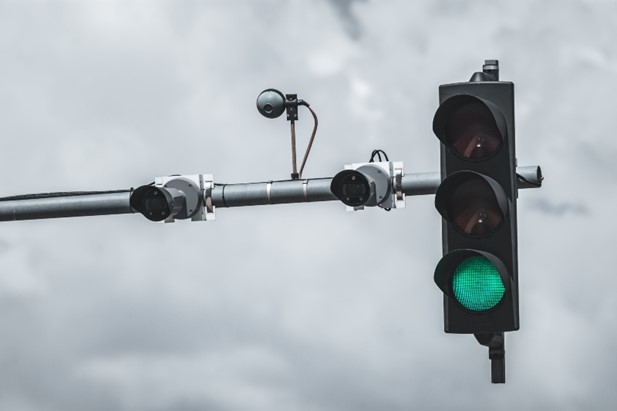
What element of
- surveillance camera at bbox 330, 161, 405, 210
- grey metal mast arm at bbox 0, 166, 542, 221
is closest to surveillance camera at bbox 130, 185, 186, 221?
grey metal mast arm at bbox 0, 166, 542, 221

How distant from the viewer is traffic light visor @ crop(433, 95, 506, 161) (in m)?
6.43

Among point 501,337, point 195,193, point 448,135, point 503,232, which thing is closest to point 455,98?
point 448,135

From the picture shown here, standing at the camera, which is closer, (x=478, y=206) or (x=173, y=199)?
(x=478, y=206)

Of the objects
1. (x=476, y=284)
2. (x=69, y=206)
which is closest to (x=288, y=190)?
(x=69, y=206)

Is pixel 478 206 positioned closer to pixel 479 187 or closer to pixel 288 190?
pixel 479 187

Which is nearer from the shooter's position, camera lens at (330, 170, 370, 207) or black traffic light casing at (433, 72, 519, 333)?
black traffic light casing at (433, 72, 519, 333)

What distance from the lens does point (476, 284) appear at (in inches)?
256

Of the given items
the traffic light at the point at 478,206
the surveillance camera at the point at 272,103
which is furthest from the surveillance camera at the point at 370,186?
the traffic light at the point at 478,206

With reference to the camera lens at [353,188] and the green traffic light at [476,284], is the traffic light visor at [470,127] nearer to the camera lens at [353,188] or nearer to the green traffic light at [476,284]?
the green traffic light at [476,284]

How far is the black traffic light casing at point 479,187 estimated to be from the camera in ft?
21.1

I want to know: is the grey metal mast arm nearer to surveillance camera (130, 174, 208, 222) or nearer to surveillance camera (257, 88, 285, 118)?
surveillance camera (130, 174, 208, 222)

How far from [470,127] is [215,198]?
185 inches

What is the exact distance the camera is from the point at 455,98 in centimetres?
Result: 648

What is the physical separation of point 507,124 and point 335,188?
4.07 m
